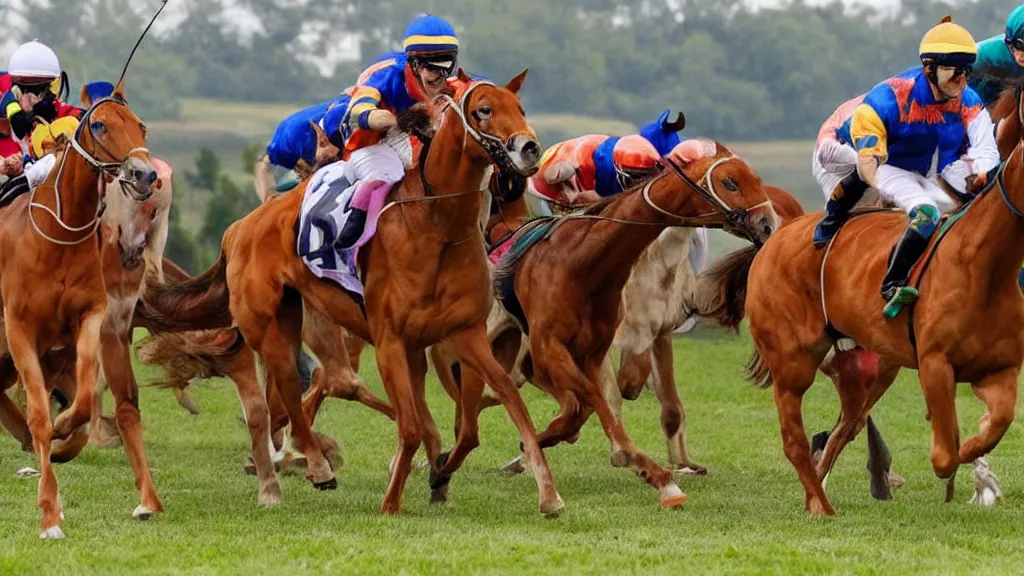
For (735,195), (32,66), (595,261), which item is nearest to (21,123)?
(32,66)

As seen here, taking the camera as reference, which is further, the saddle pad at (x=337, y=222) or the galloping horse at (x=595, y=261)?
the galloping horse at (x=595, y=261)

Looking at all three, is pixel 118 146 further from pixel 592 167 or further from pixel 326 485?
pixel 592 167

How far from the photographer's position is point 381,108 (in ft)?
30.6

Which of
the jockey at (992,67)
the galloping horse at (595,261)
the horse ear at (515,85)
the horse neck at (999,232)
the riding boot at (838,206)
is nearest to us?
the horse neck at (999,232)

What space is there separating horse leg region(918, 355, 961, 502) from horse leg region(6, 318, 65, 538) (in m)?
3.96

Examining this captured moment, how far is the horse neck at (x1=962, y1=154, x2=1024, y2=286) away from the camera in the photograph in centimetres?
787

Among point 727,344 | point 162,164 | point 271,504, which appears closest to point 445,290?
point 271,504

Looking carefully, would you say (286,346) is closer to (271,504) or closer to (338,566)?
(271,504)

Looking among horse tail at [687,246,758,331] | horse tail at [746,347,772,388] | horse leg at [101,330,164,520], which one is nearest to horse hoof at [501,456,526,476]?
horse tail at [687,246,758,331]

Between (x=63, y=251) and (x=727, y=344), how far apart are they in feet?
45.9

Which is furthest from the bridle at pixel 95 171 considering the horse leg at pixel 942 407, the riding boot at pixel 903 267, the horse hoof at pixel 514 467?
the horse leg at pixel 942 407

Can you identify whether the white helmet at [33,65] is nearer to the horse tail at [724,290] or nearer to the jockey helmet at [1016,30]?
the horse tail at [724,290]

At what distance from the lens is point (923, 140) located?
8820 millimetres

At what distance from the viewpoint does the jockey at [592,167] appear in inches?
437
